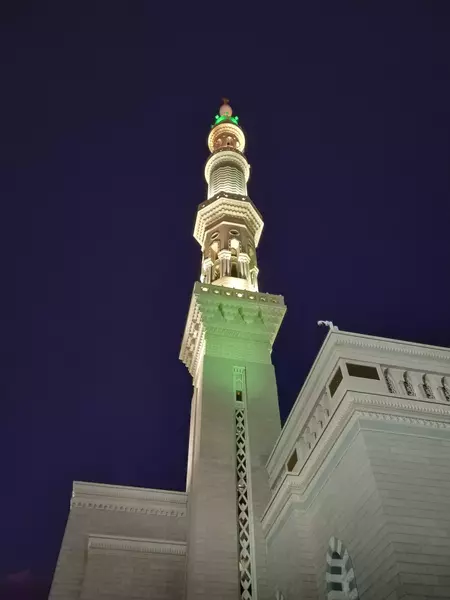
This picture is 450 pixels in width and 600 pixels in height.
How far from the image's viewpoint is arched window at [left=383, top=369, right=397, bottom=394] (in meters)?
14.3

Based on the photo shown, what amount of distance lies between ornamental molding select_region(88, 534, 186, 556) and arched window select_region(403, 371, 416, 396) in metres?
11.5

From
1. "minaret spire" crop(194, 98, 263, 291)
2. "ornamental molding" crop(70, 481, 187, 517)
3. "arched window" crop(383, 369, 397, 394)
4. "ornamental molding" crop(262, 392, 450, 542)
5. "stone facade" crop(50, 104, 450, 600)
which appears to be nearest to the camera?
"stone facade" crop(50, 104, 450, 600)

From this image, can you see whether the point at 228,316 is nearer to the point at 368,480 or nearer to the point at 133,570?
the point at 133,570

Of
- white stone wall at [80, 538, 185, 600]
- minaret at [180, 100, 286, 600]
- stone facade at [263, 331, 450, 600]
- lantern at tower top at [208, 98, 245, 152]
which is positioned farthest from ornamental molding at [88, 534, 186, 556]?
lantern at tower top at [208, 98, 245, 152]

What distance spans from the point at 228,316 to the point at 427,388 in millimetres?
13067

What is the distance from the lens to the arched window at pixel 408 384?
14402 millimetres

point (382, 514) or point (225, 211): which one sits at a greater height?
point (225, 211)

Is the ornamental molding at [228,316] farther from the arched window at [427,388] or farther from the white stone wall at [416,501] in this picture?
the white stone wall at [416,501]

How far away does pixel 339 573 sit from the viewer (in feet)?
44.6

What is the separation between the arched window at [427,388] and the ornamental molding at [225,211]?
20972mm

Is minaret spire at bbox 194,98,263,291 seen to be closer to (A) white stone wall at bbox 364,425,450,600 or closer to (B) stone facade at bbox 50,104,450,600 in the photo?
(B) stone facade at bbox 50,104,450,600

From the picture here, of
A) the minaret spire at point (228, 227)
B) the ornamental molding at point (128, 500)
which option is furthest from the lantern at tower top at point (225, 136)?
the ornamental molding at point (128, 500)

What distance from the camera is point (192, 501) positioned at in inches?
832

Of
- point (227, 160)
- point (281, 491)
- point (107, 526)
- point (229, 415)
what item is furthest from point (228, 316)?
point (227, 160)
